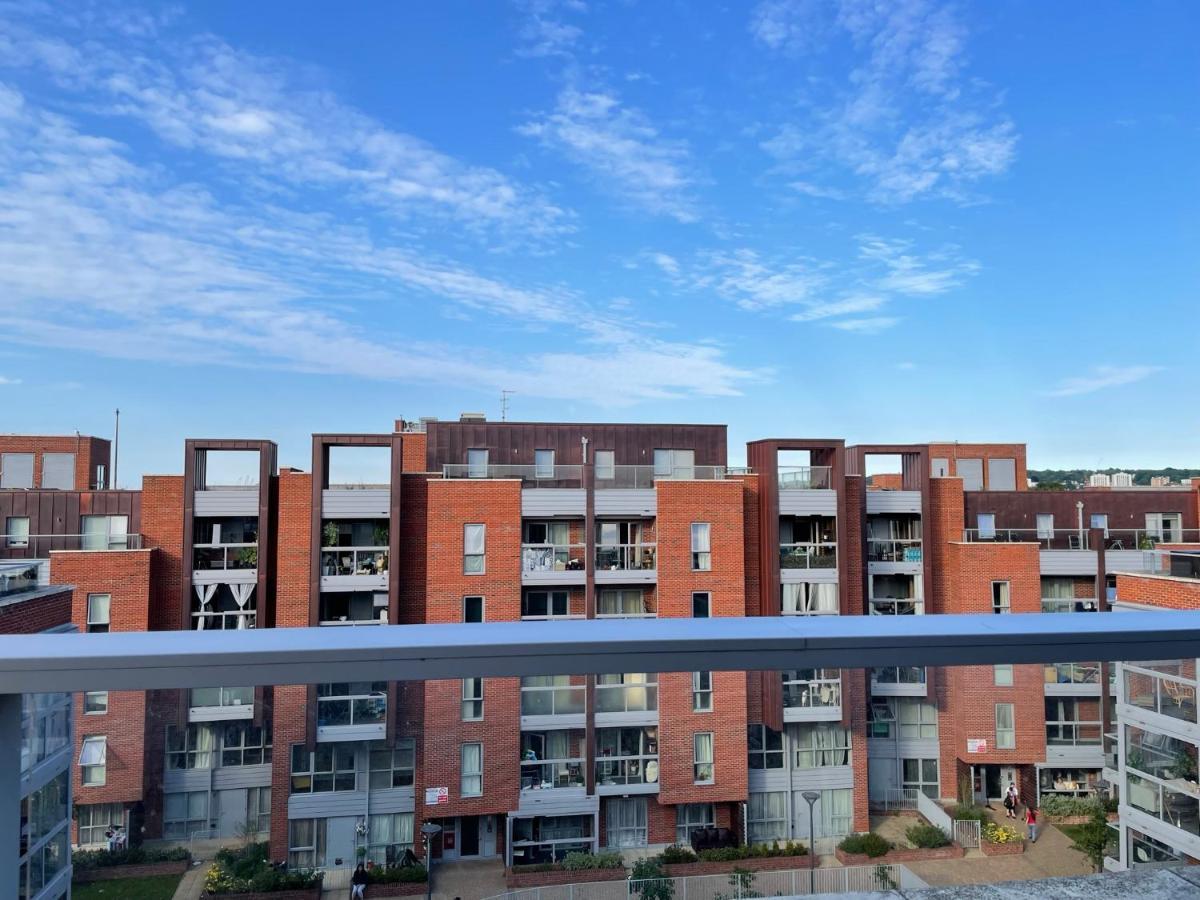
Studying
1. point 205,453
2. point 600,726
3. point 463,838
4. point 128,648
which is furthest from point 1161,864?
point 205,453

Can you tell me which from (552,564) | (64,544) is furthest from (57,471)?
(552,564)

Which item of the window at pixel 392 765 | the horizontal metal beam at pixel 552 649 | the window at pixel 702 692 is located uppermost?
the horizontal metal beam at pixel 552 649

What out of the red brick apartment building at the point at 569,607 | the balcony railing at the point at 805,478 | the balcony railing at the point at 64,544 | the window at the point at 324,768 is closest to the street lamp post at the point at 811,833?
the red brick apartment building at the point at 569,607

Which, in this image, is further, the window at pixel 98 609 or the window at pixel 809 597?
the window at pixel 809 597

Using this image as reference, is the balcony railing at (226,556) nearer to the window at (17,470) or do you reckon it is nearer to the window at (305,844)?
the window at (305,844)

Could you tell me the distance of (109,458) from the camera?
134 feet

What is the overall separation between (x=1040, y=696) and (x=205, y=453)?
2293cm

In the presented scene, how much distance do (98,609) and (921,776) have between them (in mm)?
22768

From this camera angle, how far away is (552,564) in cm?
2138

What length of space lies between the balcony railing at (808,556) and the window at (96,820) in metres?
21.6

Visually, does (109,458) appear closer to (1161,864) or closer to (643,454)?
(643,454)

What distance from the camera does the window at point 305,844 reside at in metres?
1.72

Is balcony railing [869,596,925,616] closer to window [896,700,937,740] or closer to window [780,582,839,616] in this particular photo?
window [780,582,839,616]

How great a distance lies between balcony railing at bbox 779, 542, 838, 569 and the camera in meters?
22.4
